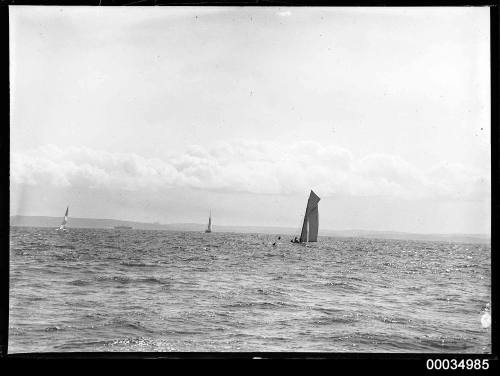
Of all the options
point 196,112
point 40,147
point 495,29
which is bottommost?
point 40,147

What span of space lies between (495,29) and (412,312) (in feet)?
6.42

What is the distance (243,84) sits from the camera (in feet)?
11.6

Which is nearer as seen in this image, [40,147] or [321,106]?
[40,147]
